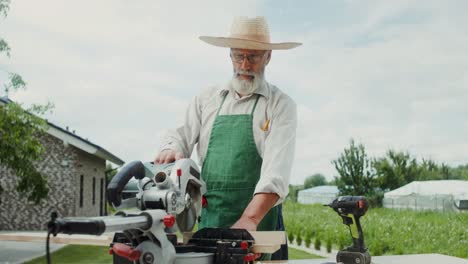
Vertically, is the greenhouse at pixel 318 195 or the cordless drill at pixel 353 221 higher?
the greenhouse at pixel 318 195

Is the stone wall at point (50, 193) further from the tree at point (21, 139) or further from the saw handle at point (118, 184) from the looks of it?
the saw handle at point (118, 184)

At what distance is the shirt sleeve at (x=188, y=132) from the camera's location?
2.12 meters

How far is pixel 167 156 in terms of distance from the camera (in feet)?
6.36

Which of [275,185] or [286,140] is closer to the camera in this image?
[275,185]

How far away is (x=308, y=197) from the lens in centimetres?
4181

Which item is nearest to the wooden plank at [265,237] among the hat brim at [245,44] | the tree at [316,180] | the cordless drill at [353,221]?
the hat brim at [245,44]

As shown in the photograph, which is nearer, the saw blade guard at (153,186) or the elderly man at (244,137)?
the saw blade guard at (153,186)

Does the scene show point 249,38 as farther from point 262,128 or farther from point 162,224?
point 162,224

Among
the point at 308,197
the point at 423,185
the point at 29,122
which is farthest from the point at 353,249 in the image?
the point at 308,197

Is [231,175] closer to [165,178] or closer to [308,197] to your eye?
[165,178]

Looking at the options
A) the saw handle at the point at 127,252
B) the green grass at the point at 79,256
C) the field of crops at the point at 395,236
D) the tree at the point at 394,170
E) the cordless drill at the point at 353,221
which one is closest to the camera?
the saw handle at the point at 127,252

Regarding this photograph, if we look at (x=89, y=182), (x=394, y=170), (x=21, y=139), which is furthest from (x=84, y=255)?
(x=394, y=170)

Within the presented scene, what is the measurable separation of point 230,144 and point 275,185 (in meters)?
0.25

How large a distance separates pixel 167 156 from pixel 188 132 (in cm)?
28
